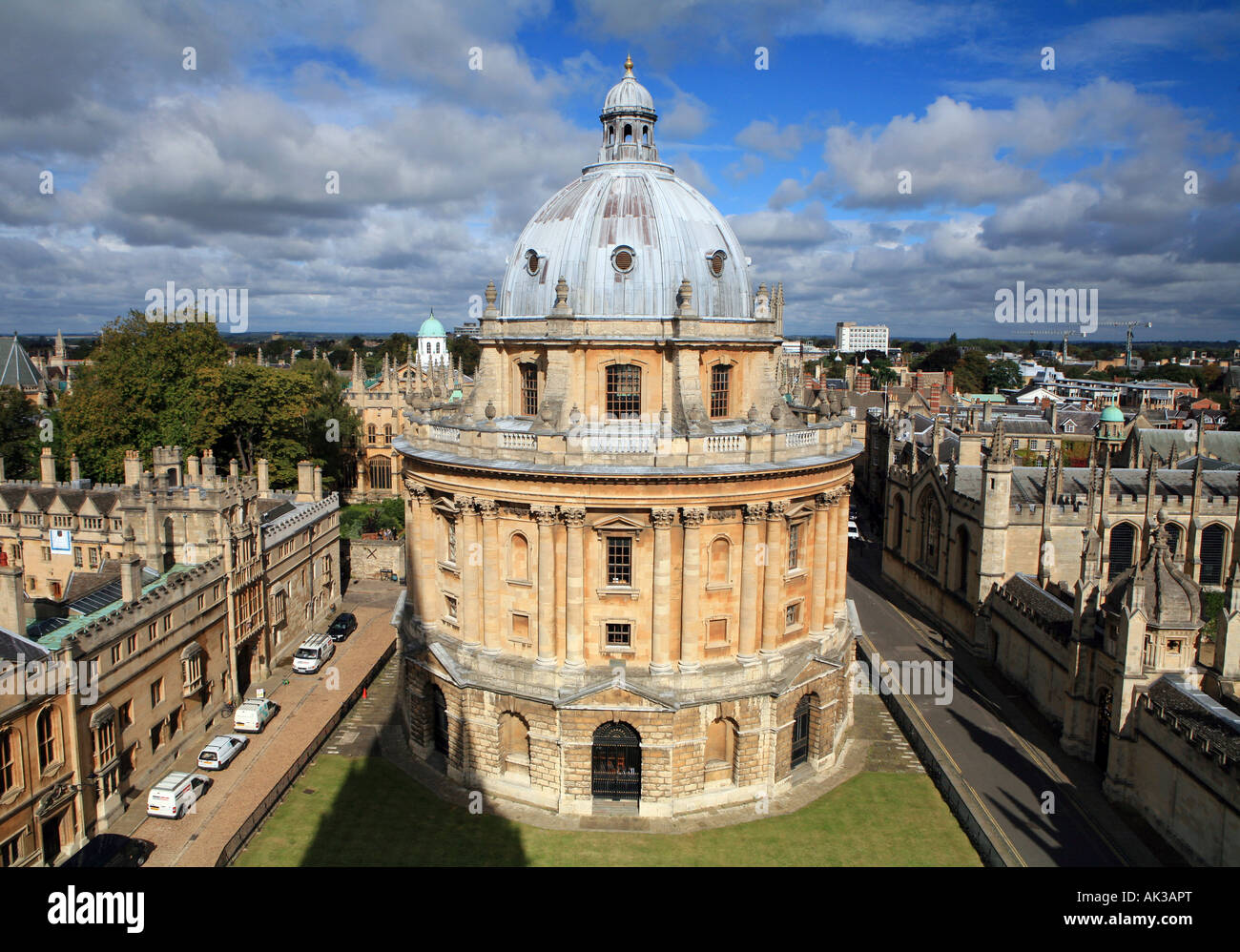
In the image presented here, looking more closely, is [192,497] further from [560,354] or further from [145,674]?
[560,354]

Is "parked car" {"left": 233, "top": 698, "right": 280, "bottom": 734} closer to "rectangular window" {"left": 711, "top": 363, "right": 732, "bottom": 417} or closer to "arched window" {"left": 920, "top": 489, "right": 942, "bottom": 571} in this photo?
"rectangular window" {"left": 711, "top": 363, "right": 732, "bottom": 417}

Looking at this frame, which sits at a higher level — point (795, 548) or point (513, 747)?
point (795, 548)

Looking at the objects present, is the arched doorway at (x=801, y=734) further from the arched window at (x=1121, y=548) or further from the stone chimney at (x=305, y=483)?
the stone chimney at (x=305, y=483)

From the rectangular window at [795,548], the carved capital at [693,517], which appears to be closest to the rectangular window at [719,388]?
the rectangular window at [795,548]

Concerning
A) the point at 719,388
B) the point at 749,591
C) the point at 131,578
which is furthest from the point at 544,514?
the point at 131,578

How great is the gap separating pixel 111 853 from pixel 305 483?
32.9 meters

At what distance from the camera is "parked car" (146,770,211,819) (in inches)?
1294

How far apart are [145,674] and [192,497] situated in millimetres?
11012

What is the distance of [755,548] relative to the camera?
3450 centimetres

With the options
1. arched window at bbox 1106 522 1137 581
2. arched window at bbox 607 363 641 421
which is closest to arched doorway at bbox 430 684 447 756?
arched window at bbox 607 363 641 421

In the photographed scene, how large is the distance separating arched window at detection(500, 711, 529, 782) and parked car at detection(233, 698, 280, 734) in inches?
526

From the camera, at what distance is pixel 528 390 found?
126 feet

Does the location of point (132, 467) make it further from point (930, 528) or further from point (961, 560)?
point (930, 528)

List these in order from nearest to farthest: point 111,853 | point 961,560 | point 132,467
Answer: point 111,853
point 132,467
point 961,560
